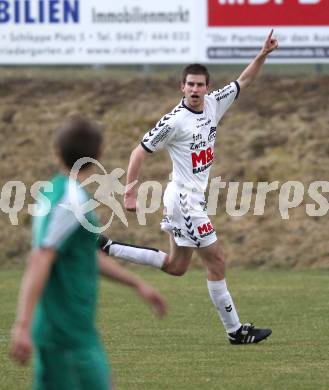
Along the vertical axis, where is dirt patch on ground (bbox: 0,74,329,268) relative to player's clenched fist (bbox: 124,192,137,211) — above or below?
below

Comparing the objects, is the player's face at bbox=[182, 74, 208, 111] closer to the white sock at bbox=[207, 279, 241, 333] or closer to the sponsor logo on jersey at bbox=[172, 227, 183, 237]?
the sponsor logo on jersey at bbox=[172, 227, 183, 237]

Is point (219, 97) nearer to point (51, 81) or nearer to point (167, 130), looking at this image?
point (167, 130)

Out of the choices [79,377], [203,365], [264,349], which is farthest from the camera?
[264,349]

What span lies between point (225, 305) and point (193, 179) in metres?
1.08

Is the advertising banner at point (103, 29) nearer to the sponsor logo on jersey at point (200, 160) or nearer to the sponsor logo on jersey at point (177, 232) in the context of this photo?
the sponsor logo on jersey at point (200, 160)

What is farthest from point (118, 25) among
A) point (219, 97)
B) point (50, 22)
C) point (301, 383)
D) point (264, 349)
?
point (301, 383)

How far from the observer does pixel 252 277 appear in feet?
52.6

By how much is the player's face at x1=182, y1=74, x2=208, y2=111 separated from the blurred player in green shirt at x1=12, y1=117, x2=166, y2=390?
180 inches

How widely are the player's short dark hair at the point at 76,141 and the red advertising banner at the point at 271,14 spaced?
1433 centimetres

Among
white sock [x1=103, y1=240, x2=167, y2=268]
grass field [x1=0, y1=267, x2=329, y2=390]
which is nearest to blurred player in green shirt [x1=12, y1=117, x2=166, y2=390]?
grass field [x1=0, y1=267, x2=329, y2=390]

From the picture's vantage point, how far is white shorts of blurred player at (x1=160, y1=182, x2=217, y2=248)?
387 inches

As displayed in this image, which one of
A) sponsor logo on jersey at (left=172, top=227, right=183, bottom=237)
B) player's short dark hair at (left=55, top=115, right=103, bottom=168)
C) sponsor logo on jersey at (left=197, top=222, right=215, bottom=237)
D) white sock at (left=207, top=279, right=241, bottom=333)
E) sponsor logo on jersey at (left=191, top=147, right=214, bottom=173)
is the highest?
player's short dark hair at (left=55, top=115, right=103, bottom=168)

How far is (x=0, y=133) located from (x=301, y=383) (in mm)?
13412

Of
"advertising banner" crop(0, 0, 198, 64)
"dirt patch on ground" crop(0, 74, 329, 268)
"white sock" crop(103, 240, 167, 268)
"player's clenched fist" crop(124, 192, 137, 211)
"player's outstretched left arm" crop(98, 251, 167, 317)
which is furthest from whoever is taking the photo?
"advertising banner" crop(0, 0, 198, 64)
